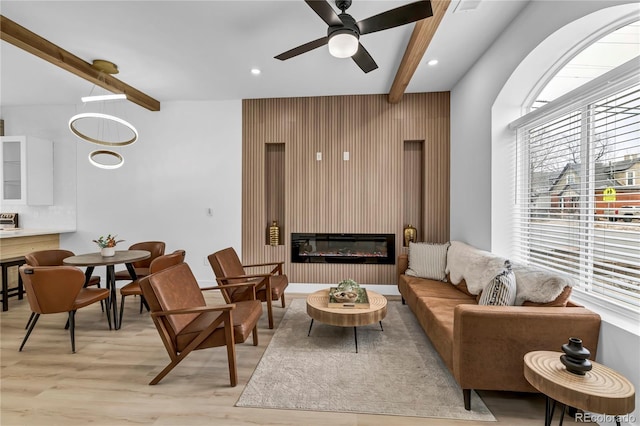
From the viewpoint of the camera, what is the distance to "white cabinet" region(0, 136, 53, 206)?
4.49 metres

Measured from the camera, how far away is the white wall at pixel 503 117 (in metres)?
1.76

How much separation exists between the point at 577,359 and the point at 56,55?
4.89 m

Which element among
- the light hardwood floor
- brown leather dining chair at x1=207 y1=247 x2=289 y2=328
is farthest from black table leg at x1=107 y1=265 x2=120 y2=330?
brown leather dining chair at x1=207 y1=247 x2=289 y2=328

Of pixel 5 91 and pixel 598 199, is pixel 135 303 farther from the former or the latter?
pixel 598 199

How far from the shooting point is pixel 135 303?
13.2 ft

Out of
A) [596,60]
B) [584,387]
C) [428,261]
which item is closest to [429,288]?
[428,261]

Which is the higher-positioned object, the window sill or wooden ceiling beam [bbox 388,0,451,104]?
wooden ceiling beam [bbox 388,0,451,104]

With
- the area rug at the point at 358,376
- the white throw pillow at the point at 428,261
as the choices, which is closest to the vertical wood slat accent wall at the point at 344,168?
the white throw pillow at the point at 428,261

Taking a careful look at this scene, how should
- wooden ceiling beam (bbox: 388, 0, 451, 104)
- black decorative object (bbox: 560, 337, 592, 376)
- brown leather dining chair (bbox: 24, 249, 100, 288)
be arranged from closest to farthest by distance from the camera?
black decorative object (bbox: 560, 337, 592, 376) < wooden ceiling beam (bbox: 388, 0, 451, 104) < brown leather dining chair (bbox: 24, 249, 100, 288)

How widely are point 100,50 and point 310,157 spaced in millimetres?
2728

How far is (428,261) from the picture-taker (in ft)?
12.1

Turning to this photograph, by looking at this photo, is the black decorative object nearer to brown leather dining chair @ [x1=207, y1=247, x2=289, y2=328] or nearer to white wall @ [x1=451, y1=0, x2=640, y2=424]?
white wall @ [x1=451, y1=0, x2=640, y2=424]

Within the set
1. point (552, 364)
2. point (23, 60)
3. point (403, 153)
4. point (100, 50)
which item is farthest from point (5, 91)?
point (552, 364)

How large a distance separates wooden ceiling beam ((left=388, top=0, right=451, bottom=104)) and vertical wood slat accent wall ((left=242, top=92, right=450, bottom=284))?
68cm
